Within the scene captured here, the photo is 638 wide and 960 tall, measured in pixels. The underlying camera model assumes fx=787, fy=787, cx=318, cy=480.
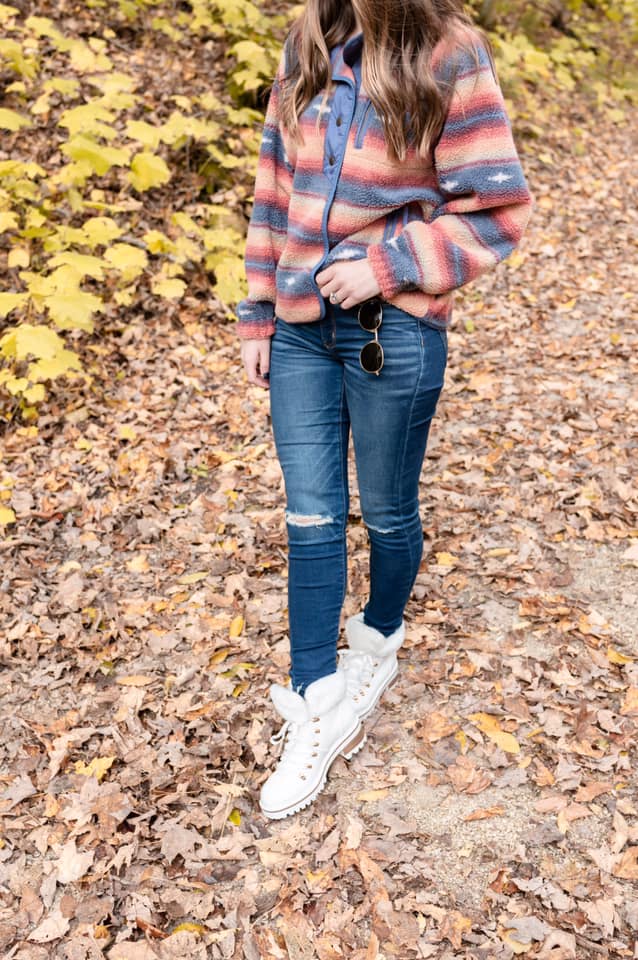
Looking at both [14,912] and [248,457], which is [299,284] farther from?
[248,457]

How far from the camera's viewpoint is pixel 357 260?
2.17m

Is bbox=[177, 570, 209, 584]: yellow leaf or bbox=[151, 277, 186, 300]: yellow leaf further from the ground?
bbox=[151, 277, 186, 300]: yellow leaf

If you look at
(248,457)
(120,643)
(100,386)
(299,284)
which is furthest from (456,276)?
(100,386)

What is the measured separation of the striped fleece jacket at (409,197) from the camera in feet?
6.68

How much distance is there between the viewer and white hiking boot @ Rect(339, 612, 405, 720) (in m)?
3.00

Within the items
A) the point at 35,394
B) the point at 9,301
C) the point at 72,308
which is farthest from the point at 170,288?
the point at 35,394

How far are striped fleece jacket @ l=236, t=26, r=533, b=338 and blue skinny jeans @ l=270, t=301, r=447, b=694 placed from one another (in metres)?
0.11

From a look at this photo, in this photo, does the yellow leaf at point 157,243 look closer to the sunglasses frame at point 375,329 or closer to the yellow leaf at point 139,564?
the yellow leaf at point 139,564

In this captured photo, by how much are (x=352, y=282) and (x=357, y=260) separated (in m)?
0.08

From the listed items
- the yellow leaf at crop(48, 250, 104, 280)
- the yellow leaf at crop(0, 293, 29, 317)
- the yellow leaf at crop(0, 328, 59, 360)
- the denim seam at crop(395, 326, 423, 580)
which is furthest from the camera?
the yellow leaf at crop(48, 250, 104, 280)

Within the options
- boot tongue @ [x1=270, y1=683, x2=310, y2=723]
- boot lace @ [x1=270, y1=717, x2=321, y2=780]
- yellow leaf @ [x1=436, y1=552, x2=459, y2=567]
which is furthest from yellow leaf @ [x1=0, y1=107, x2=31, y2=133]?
boot lace @ [x1=270, y1=717, x2=321, y2=780]

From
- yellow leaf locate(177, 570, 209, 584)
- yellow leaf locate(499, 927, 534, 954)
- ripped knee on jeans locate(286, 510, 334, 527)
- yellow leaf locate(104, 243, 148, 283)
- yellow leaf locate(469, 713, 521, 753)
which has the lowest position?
yellow leaf locate(177, 570, 209, 584)

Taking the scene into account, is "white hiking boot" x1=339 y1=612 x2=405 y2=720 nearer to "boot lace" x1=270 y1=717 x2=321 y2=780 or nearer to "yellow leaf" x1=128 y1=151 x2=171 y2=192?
"boot lace" x1=270 y1=717 x2=321 y2=780

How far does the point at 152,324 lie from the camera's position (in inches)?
222
